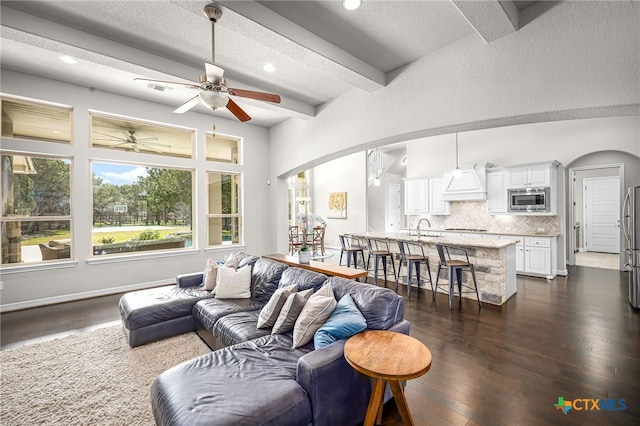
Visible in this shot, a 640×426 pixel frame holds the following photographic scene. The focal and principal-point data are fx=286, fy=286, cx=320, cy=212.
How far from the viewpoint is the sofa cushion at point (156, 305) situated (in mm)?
3096

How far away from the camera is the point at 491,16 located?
2791 mm

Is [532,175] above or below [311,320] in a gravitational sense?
above

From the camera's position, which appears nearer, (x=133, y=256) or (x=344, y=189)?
(x=133, y=256)

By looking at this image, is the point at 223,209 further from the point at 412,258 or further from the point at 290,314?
the point at 290,314

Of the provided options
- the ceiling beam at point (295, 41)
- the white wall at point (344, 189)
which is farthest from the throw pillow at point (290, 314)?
the white wall at point (344, 189)

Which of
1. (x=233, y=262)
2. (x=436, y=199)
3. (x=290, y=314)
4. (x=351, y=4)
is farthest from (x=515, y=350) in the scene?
(x=436, y=199)

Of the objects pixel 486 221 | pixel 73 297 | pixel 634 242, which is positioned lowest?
pixel 73 297

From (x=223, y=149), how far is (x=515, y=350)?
6268mm

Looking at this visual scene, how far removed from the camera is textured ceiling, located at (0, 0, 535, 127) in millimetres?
2850

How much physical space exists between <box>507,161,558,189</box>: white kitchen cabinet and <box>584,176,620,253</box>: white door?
413cm

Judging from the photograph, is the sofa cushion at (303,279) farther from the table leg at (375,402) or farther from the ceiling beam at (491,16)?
the ceiling beam at (491,16)

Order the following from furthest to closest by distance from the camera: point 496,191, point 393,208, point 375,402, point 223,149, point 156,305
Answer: point 393,208
point 496,191
point 223,149
point 156,305
point 375,402

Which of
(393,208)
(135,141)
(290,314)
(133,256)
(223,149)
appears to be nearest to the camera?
(290,314)

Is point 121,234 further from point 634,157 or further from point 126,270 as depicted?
point 634,157
